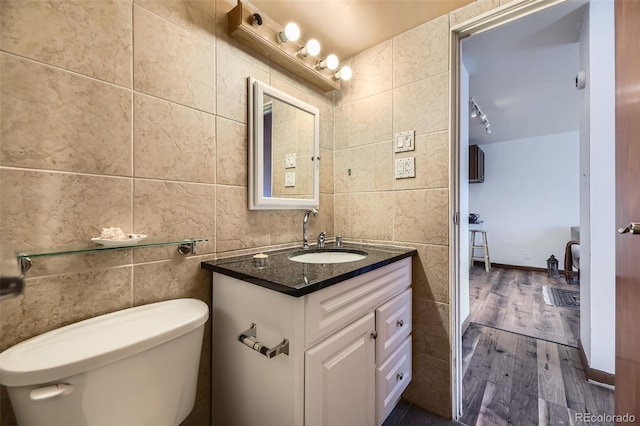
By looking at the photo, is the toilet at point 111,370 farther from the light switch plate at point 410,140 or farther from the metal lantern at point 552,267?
the metal lantern at point 552,267

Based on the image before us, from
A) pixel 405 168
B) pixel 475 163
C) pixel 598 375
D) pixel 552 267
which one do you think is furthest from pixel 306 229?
pixel 552 267

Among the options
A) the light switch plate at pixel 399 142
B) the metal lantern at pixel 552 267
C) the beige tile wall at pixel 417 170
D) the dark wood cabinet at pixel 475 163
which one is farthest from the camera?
the dark wood cabinet at pixel 475 163

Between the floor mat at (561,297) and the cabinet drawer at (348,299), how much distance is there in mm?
2736

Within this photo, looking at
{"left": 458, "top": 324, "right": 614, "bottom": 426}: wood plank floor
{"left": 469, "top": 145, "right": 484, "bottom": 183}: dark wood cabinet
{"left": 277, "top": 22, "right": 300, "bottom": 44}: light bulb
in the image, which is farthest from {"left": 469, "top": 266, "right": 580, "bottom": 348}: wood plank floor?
{"left": 277, "top": 22, "right": 300, "bottom": 44}: light bulb

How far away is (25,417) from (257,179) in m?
0.96

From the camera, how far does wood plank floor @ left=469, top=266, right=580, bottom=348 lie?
7.27 feet

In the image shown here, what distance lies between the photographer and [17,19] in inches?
27.8

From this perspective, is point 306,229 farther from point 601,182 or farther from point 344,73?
point 601,182

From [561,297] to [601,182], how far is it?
219cm

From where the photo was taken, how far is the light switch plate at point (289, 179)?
4.62 ft

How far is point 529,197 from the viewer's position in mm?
4406

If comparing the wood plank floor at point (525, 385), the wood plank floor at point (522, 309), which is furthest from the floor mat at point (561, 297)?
the wood plank floor at point (525, 385)

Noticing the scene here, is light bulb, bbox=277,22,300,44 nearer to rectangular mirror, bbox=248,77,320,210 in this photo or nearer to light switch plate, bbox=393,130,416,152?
rectangular mirror, bbox=248,77,320,210

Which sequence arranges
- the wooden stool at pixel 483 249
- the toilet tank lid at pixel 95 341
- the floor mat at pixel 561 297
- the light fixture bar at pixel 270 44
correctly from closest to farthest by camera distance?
the toilet tank lid at pixel 95 341 → the light fixture bar at pixel 270 44 → the floor mat at pixel 561 297 → the wooden stool at pixel 483 249
